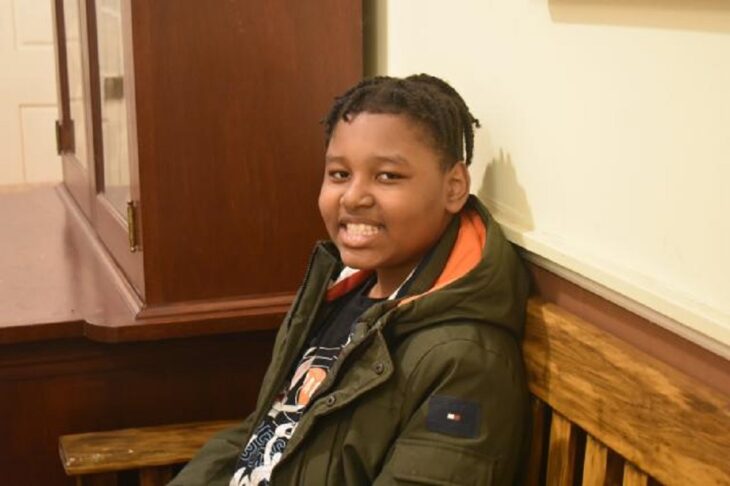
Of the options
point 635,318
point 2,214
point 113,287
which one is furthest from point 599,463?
point 2,214

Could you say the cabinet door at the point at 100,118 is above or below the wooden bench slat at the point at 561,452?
above

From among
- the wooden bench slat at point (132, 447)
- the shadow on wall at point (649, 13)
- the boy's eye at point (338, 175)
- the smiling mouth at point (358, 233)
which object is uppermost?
the shadow on wall at point (649, 13)

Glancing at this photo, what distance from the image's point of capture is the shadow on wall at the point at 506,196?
1345 mm

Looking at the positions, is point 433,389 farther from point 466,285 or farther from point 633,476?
point 633,476

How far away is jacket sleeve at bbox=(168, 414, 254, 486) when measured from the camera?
1.54 meters

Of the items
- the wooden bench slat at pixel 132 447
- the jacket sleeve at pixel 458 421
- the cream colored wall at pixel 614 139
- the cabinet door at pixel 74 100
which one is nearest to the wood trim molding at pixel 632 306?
the cream colored wall at pixel 614 139

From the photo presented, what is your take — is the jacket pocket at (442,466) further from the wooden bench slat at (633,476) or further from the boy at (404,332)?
the wooden bench slat at (633,476)

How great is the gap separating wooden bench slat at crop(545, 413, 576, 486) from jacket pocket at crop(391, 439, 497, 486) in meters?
0.09

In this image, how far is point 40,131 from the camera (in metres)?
3.98

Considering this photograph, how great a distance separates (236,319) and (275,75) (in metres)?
0.39

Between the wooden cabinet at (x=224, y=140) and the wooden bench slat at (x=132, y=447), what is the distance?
0.18 m

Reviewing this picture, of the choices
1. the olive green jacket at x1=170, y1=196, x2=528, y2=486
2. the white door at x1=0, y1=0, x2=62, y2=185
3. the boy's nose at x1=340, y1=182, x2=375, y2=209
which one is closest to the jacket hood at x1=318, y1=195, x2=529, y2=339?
the olive green jacket at x1=170, y1=196, x2=528, y2=486

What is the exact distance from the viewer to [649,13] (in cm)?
106

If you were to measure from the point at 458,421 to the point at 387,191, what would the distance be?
0.97 feet
